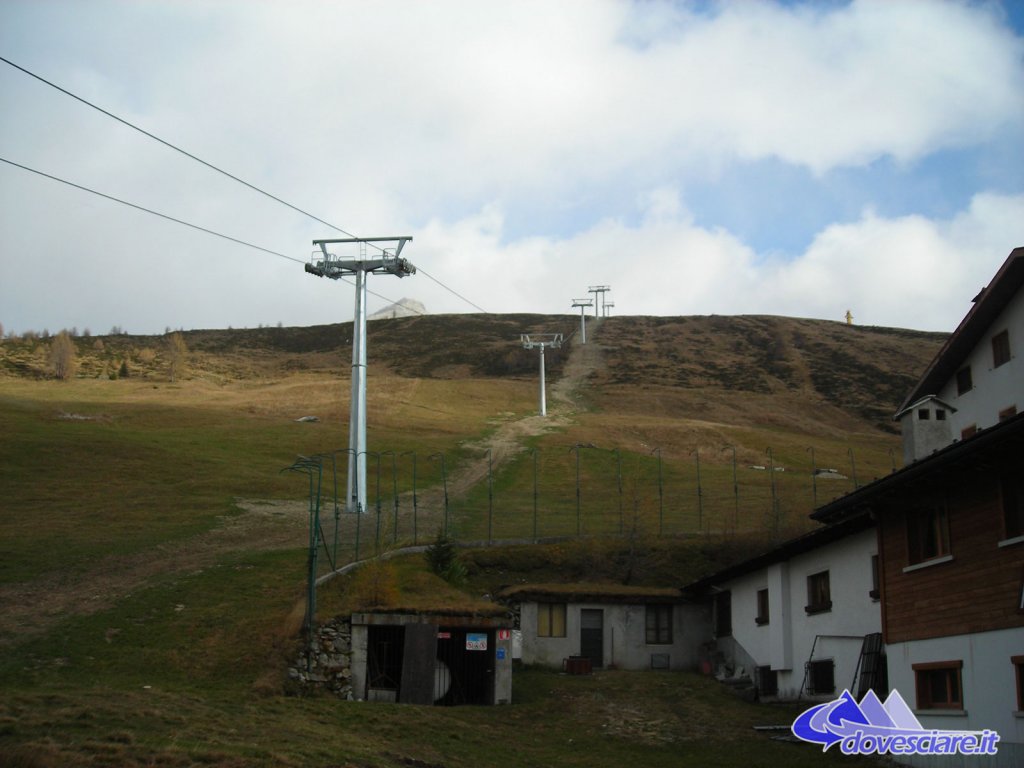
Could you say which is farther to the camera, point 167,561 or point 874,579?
point 167,561

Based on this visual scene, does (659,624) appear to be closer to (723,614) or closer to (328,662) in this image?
(723,614)

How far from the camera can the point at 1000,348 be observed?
1291 inches

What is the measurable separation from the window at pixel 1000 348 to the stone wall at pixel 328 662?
73.2 ft

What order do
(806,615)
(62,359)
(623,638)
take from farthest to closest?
(62,359)
(623,638)
(806,615)

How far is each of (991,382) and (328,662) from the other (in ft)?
75.4

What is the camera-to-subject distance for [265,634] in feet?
98.9

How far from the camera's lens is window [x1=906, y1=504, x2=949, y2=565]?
2120 centimetres

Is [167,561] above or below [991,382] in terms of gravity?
below

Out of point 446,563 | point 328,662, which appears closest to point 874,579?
point 328,662

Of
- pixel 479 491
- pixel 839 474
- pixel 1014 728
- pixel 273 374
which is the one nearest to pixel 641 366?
pixel 273 374

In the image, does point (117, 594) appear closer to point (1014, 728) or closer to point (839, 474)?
point (1014, 728)

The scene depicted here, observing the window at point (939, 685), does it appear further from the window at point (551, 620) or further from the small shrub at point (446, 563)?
the small shrub at point (446, 563)

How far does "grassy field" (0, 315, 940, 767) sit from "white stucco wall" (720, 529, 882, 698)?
82.5 inches

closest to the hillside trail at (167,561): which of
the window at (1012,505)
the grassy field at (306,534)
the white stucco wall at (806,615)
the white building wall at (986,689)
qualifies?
the grassy field at (306,534)
